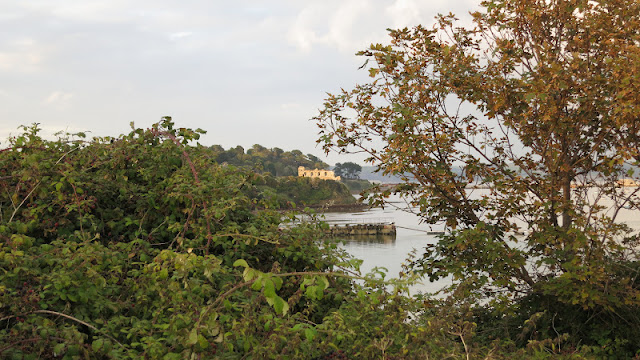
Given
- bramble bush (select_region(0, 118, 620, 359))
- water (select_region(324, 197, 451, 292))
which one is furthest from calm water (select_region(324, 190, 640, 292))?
bramble bush (select_region(0, 118, 620, 359))

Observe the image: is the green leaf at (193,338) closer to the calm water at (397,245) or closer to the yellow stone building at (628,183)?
the calm water at (397,245)

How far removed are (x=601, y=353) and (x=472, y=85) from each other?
3.51 m

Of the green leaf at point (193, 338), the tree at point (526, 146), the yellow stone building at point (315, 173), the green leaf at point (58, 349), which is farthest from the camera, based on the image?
the yellow stone building at point (315, 173)

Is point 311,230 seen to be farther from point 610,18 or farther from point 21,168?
point 610,18

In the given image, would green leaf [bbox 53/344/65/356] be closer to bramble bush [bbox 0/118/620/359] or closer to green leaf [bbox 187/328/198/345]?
bramble bush [bbox 0/118/620/359]

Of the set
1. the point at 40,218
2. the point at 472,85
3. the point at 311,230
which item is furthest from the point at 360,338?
the point at 472,85

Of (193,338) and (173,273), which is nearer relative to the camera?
(193,338)

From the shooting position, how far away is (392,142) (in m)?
6.17

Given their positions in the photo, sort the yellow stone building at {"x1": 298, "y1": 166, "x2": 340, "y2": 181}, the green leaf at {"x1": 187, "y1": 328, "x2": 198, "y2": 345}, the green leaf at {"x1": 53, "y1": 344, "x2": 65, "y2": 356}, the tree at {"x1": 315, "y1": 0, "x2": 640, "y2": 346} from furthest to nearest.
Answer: the yellow stone building at {"x1": 298, "y1": 166, "x2": 340, "y2": 181} < the tree at {"x1": 315, "y1": 0, "x2": 640, "y2": 346} < the green leaf at {"x1": 53, "y1": 344, "x2": 65, "y2": 356} < the green leaf at {"x1": 187, "y1": 328, "x2": 198, "y2": 345}

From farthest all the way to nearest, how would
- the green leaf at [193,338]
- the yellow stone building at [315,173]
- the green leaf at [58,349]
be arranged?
the yellow stone building at [315,173]
the green leaf at [58,349]
the green leaf at [193,338]

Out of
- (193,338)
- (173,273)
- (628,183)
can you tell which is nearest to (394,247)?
(628,183)

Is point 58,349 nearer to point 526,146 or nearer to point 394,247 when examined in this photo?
point 526,146

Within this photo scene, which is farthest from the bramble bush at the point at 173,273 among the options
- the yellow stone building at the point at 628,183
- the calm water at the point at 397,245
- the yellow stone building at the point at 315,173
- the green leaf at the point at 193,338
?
the yellow stone building at the point at 315,173

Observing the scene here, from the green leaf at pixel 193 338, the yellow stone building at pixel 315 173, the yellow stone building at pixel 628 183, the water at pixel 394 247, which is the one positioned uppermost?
the yellow stone building at pixel 315 173
